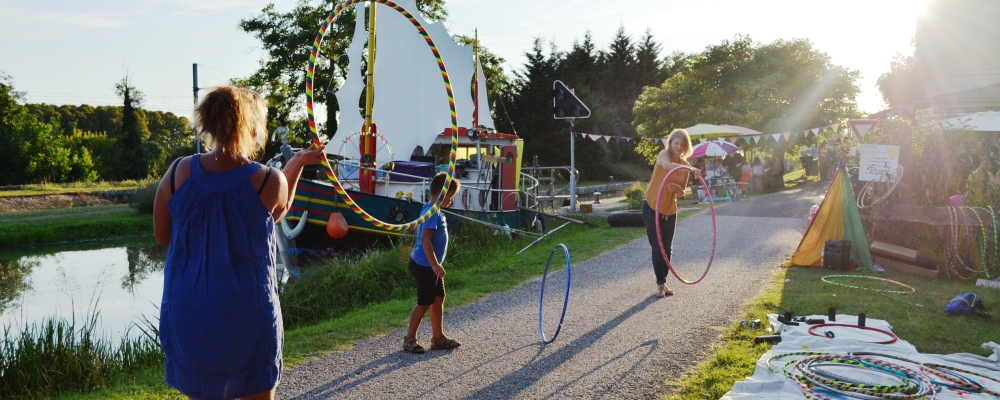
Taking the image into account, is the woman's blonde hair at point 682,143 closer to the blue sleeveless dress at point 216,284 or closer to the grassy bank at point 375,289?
the grassy bank at point 375,289

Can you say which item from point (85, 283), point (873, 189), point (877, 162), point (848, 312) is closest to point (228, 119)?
point (848, 312)

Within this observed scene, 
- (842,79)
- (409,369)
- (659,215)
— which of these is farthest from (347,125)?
(842,79)

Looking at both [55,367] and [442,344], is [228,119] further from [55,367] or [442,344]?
[55,367]

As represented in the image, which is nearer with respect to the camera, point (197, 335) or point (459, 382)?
point (197, 335)

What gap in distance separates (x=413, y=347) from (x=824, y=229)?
276 inches

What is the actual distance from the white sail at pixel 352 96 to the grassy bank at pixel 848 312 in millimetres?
11512

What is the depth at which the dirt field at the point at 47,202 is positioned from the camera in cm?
2971

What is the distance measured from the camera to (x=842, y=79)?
35.6 m

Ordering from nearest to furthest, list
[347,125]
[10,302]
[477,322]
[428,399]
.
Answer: [428,399], [477,322], [10,302], [347,125]

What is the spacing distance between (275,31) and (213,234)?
128 feet

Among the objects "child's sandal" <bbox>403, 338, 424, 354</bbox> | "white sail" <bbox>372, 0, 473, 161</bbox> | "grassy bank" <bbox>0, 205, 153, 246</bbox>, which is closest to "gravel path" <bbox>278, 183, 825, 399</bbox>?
"child's sandal" <bbox>403, 338, 424, 354</bbox>

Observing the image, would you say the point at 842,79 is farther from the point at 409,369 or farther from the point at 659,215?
the point at 409,369

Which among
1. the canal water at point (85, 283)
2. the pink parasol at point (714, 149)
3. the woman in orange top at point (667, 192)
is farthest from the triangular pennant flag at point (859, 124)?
the canal water at point (85, 283)

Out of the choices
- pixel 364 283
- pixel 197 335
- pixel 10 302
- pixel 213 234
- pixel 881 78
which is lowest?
pixel 10 302
